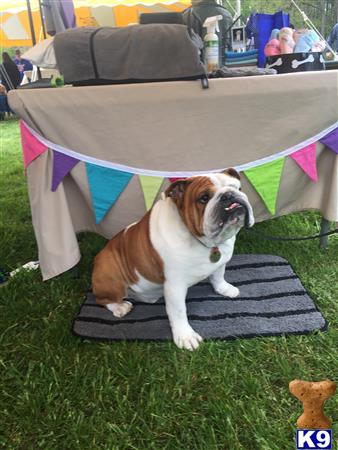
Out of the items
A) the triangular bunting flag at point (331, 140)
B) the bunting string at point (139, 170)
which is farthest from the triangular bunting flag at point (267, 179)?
the triangular bunting flag at point (331, 140)

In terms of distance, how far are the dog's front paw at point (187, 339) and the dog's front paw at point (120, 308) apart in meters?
0.33

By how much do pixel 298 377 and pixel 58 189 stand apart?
135cm

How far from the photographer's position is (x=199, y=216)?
1.47 metres

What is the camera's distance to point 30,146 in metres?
1.89

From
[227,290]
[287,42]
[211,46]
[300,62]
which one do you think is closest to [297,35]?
[287,42]

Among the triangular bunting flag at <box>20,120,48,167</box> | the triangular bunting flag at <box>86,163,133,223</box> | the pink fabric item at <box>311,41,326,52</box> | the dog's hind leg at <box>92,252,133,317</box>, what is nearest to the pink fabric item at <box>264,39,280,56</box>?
the pink fabric item at <box>311,41,326,52</box>

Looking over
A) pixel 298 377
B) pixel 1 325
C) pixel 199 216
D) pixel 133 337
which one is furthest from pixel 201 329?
pixel 1 325

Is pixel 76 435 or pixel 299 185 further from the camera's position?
pixel 299 185

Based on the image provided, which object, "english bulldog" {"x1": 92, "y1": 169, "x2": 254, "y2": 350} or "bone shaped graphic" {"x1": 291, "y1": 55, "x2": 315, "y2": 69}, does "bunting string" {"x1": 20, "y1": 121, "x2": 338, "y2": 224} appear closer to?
"english bulldog" {"x1": 92, "y1": 169, "x2": 254, "y2": 350}

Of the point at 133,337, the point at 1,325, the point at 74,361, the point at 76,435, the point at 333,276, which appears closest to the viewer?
the point at 76,435

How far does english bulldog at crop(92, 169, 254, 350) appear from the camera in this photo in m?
1.44

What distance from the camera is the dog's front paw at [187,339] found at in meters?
1.64

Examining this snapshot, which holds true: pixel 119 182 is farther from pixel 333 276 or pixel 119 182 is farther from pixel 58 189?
pixel 333 276

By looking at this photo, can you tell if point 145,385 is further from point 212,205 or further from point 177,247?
point 212,205
